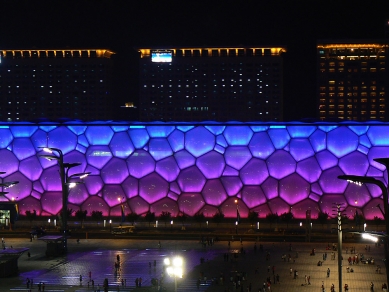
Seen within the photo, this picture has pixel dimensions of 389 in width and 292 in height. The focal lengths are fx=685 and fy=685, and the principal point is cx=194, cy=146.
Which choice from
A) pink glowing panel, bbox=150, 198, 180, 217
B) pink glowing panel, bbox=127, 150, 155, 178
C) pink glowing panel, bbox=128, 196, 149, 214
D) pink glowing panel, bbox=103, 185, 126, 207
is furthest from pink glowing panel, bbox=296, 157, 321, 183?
pink glowing panel, bbox=103, 185, 126, 207

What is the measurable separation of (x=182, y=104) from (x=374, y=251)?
83.1m

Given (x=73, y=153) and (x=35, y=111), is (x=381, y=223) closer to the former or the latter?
(x=73, y=153)

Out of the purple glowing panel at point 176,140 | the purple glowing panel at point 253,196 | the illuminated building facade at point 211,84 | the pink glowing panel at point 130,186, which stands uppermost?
the illuminated building facade at point 211,84

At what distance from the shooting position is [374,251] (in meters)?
37.1

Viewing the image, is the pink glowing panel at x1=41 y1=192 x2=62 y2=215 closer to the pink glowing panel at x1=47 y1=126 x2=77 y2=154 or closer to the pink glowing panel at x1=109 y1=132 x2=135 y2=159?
the pink glowing panel at x1=47 y1=126 x2=77 y2=154

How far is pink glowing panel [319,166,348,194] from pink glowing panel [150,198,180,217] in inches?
434

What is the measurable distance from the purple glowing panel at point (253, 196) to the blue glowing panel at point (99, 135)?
38.5ft

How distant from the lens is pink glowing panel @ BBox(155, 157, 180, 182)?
5244cm

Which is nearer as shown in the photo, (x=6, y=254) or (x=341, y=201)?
(x=6, y=254)

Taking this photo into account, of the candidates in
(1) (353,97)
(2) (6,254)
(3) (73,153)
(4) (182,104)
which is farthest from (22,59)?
(2) (6,254)

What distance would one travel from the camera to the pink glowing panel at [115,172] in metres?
53.0

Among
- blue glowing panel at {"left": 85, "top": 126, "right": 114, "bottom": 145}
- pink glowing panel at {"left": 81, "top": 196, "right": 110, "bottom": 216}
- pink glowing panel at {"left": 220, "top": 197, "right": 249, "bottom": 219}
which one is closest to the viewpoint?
pink glowing panel at {"left": 220, "top": 197, "right": 249, "bottom": 219}

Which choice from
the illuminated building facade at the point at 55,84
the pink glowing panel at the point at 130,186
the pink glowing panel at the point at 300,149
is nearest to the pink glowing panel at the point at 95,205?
the pink glowing panel at the point at 130,186

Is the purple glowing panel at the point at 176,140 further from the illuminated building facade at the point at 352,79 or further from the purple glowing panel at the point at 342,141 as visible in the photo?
the illuminated building facade at the point at 352,79
